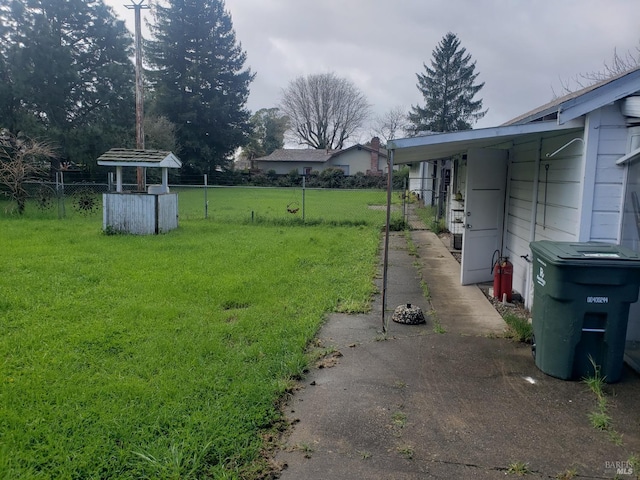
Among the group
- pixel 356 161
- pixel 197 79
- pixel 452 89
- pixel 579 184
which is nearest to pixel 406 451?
pixel 579 184

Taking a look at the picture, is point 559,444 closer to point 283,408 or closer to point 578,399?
point 578,399

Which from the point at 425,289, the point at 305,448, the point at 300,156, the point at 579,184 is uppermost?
the point at 300,156

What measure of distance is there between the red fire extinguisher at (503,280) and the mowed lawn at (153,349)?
174 centimetres

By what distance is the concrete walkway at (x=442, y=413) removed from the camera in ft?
9.02

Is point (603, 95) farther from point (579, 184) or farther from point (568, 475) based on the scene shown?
point (568, 475)

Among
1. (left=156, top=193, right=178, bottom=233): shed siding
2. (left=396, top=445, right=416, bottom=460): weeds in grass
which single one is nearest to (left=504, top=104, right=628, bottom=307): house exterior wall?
(left=396, top=445, right=416, bottom=460): weeds in grass

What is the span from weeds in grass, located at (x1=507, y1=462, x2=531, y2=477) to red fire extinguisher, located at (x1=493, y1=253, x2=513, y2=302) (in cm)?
383

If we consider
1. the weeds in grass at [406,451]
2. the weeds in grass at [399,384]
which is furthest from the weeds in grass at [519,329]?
the weeds in grass at [406,451]

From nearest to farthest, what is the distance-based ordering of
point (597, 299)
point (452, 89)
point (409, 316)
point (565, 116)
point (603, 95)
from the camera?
point (597, 299)
point (603, 95)
point (565, 116)
point (409, 316)
point (452, 89)

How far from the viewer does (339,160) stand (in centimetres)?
4825

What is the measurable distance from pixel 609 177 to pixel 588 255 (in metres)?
1.15

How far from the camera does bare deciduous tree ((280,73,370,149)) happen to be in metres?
55.9

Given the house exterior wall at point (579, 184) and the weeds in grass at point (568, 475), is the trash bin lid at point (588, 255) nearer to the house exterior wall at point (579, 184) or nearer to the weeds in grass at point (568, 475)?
the house exterior wall at point (579, 184)

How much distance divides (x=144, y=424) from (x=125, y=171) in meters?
27.6
